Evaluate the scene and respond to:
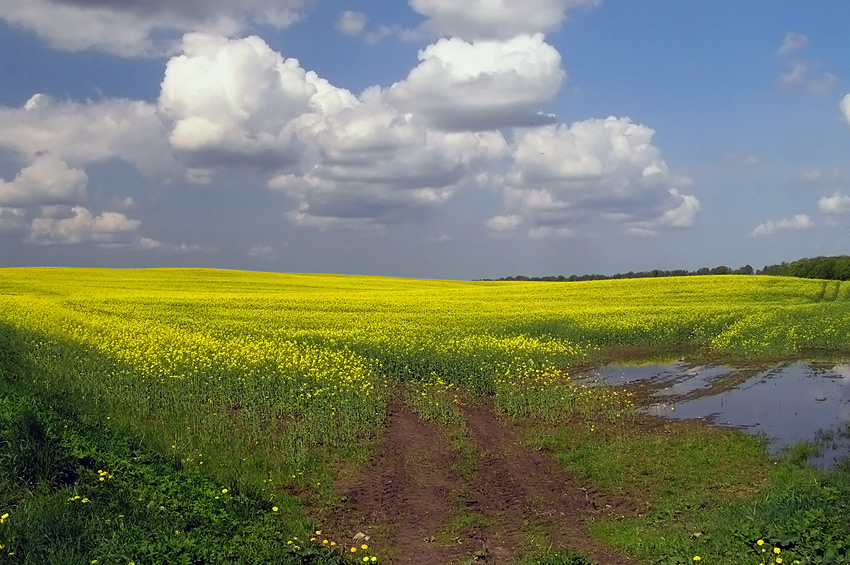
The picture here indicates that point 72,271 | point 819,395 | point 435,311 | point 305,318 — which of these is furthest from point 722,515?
point 72,271

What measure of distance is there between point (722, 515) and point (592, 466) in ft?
8.94

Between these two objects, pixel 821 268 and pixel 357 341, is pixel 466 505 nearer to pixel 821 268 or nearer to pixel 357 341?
pixel 357 341

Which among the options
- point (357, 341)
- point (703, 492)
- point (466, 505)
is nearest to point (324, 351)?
point (357, 341)

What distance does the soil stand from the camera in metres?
8.49

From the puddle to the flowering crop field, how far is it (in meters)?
1.60

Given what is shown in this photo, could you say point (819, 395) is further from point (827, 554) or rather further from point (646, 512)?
point (827, 554)

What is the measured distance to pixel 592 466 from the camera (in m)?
11.5

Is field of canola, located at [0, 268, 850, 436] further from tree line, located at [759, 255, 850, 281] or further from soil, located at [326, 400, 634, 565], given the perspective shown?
tree line, located at [759, 255, 850, 281]

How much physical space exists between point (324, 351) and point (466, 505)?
11003mm

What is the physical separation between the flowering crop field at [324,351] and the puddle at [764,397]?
1598 millimetres

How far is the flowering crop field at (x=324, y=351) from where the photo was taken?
1294 centimetres

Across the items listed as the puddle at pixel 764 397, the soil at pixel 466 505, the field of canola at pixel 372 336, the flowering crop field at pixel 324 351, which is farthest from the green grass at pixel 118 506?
the puddle at pixel 764 397

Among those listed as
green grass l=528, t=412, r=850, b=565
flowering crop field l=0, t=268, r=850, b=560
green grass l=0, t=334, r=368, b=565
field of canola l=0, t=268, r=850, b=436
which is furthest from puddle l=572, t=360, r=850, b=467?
green grass l=0, t=334, r=368, b=565

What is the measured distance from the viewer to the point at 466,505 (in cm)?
988
